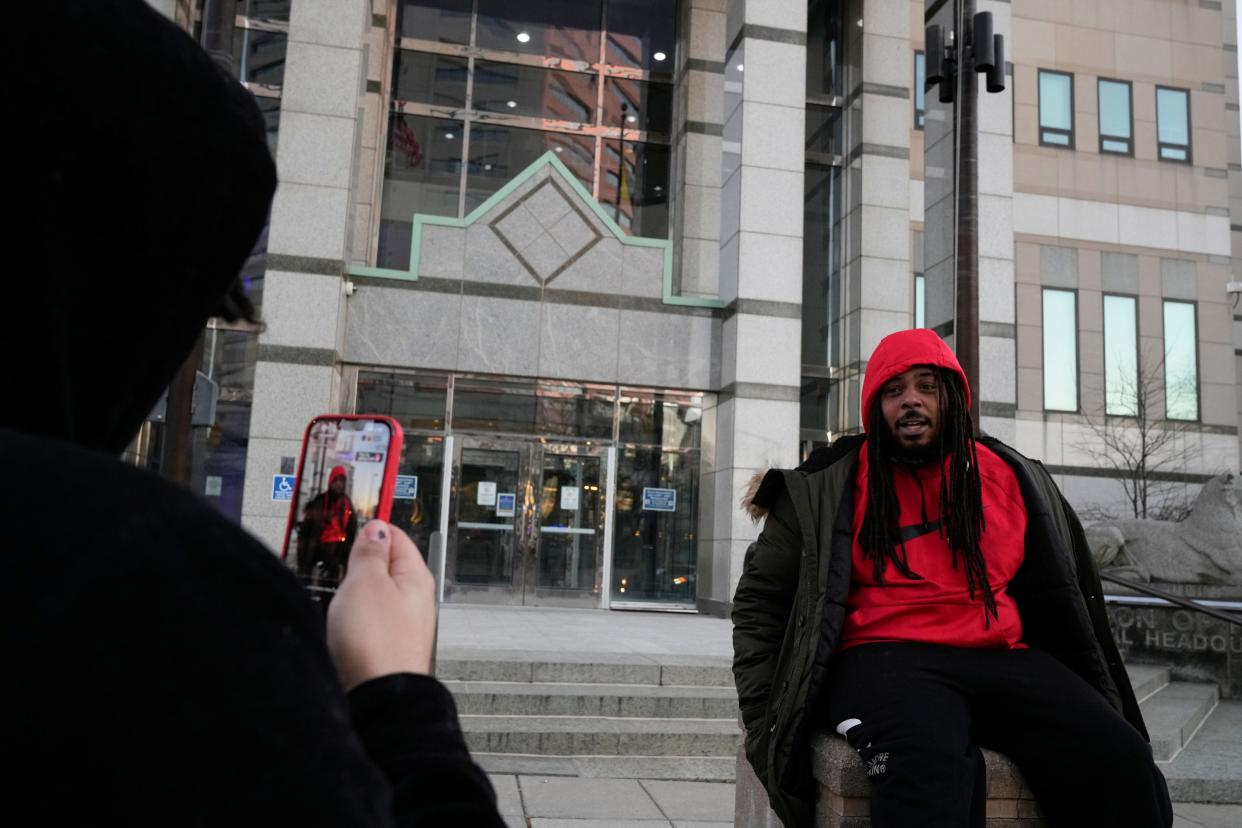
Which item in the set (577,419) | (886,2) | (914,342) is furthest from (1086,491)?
(914,342)

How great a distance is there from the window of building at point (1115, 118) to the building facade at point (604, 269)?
3767 mm

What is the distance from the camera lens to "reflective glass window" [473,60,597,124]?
65.4 ft

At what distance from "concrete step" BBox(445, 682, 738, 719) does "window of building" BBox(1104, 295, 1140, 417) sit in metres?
19.3

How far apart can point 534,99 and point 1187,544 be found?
46.3 feet

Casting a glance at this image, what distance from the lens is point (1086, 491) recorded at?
77.7 feet

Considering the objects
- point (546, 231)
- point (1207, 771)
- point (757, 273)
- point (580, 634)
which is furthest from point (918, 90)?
point (1207, 771)

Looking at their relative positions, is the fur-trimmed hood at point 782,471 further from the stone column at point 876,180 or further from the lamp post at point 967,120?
the stone column at point 876,180

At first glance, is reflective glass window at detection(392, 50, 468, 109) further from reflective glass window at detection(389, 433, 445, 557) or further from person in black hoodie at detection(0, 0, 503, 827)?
person in black hoodie at detection(0, 0, 503, 827)

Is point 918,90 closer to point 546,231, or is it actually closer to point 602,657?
point 546,231

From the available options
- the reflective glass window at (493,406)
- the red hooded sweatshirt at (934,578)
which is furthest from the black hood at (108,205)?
the reflective glass window at (493,406)

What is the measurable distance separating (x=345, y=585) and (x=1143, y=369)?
26.5 metres

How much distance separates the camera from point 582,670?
8641mm

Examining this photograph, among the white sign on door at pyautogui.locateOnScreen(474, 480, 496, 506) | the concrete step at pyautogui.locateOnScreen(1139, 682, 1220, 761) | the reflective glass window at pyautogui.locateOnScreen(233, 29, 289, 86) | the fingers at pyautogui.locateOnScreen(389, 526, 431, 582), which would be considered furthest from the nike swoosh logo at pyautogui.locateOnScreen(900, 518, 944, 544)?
the reflective glass window at pyautogui.locateOnScreen(233, 29, 289, 86)

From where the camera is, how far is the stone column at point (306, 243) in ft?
48.4
